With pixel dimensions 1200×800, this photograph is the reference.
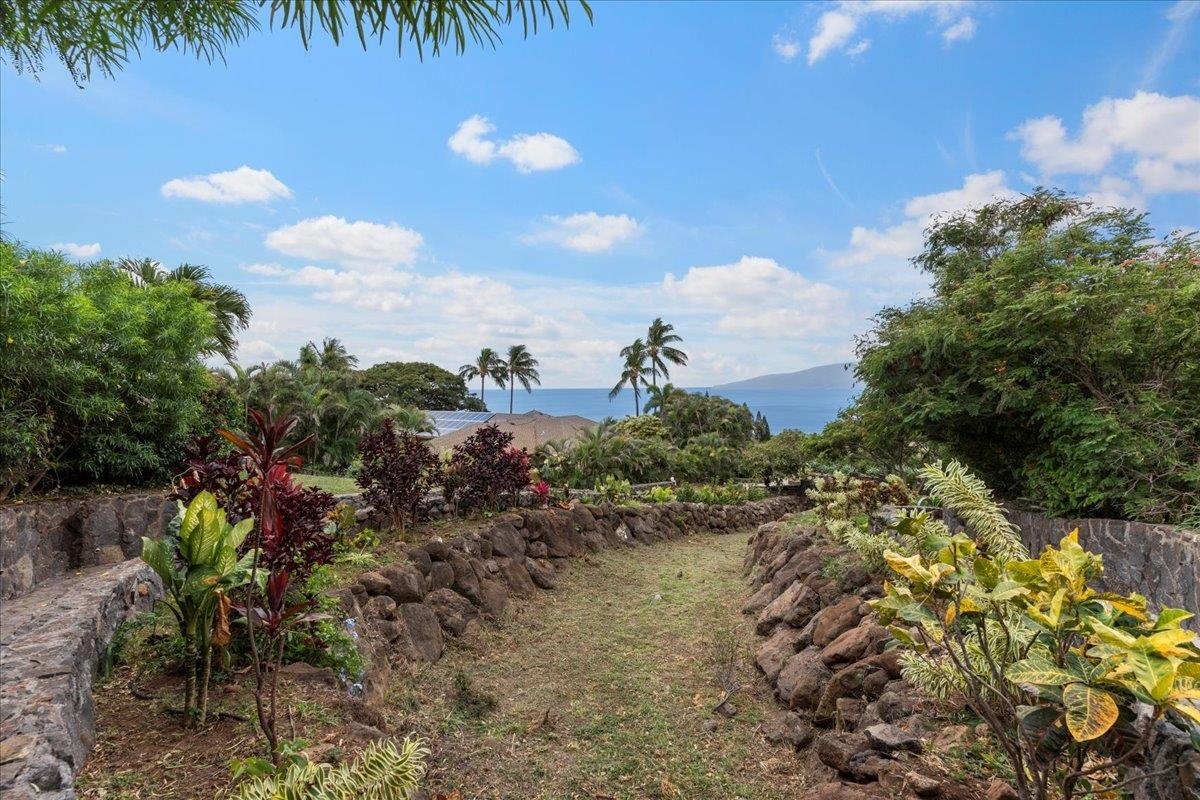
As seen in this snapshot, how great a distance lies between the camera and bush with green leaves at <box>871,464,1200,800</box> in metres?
1.78

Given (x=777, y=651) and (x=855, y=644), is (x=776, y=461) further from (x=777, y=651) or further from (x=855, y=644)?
(x=855, y=644)

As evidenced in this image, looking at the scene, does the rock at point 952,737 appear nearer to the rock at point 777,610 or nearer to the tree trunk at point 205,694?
the rock at point 777,610

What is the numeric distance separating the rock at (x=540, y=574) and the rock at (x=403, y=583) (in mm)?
2281

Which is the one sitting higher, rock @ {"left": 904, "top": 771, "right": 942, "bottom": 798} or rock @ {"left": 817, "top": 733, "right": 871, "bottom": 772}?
rock @ {"left": 904, "top": 771, "right": 942, "bottom": 798}

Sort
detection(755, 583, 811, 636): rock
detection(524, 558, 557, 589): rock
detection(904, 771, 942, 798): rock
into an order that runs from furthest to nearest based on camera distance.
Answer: detection(524, 558, 557, 589): rock → detection(755, 583, 811, 636): rock → detection(904, 771, 942, 798): rock

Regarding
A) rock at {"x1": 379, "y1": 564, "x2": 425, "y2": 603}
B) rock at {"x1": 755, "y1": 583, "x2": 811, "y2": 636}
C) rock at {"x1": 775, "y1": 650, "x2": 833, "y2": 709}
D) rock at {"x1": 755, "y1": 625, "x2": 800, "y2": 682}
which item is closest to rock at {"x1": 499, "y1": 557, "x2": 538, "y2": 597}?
rock at {"x1": 379, "y1": 564, "x2": 425, "y2": 603}

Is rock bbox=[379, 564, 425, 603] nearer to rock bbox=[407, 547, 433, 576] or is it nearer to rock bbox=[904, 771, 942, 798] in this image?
rock bbox=[407, 547, 433, 576]

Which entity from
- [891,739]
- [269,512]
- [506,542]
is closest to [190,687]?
[269,512]

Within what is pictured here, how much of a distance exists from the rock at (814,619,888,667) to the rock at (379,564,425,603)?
3.54m

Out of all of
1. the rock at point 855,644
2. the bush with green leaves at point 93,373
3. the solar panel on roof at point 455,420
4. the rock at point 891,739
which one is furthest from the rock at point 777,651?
the solar panel on roof at point 455,420

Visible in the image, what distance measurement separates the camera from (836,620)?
5.11m

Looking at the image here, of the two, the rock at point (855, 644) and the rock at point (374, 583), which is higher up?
the rock at point (374, 583)

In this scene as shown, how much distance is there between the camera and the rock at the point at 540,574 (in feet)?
25.6

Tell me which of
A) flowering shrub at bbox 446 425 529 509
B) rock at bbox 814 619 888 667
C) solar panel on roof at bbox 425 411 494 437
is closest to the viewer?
rock at bbox 814 619 888 667
